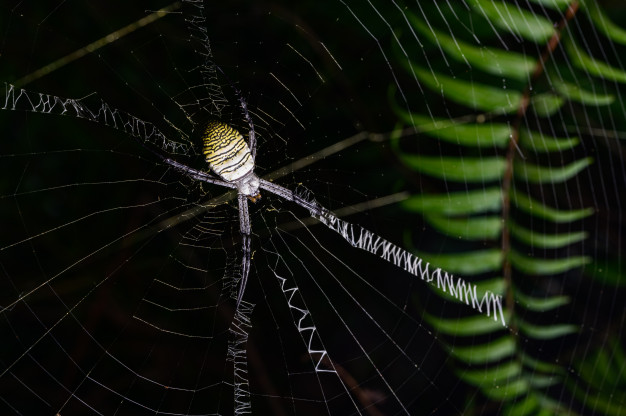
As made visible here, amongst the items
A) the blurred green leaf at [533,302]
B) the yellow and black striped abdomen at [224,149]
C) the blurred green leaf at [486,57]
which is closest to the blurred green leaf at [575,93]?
the blurred green leaf at [486,57]

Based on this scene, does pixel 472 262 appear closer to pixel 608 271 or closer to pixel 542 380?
pixel 542 380

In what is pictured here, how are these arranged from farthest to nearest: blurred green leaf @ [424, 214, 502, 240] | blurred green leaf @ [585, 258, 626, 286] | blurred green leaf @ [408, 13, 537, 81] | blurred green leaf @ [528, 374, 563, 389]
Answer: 1. blurred green leaf @ [585, 258, 626, 286]
2. blurred green leaf @ [528, 374, 563, 389]
3. blurred green leaf @ [424, 214, 502, 240]
4. blurred green leaf @ [408, 13, 537, 81]

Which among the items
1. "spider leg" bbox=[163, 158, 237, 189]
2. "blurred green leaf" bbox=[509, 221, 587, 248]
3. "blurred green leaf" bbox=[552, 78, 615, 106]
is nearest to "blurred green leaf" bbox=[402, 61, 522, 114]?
"blurred green leaf" bbox=[552, 78, 615, 106]

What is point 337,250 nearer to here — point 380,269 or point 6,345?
point 380,269

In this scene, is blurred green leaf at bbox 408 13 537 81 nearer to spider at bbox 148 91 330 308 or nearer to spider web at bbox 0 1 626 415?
spider web at bbox 0 1 626 415

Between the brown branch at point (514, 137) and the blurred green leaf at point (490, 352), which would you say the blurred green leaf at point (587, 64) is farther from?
the blurred green leaf at point (490, 352)

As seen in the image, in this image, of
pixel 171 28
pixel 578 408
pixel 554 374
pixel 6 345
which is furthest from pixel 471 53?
pixel 6 345

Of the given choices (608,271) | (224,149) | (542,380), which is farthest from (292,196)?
(608,271)
